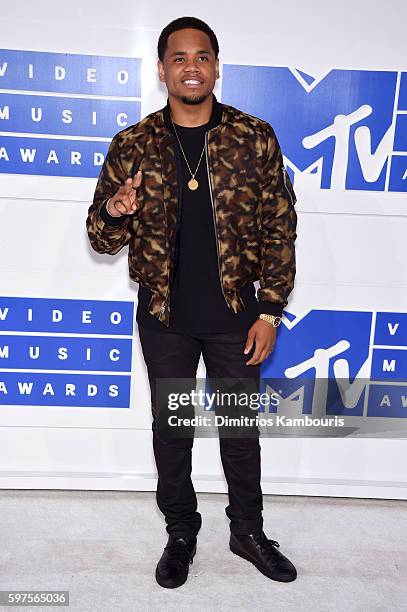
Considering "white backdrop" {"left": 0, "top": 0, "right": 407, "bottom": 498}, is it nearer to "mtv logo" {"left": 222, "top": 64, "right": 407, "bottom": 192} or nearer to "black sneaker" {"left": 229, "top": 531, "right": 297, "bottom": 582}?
"mtv logo" {"left": 222, "top": 64, "right": 407, "bottom": 192}

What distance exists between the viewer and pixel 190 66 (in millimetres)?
1976

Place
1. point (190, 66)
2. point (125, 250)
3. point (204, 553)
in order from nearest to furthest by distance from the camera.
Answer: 1. point (190, 66)
2. point (204, 553)
3. point (125, 250)

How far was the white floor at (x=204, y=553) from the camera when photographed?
2.19m

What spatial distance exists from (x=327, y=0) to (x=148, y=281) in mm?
1387

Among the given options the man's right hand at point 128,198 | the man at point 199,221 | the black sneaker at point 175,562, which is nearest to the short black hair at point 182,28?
the man at point 199,221

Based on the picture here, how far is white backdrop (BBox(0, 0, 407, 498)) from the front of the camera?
255cm

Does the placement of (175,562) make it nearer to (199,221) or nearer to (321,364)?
(321,364)

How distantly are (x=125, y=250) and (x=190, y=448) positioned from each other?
2.99ft

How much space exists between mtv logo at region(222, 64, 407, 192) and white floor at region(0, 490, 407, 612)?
4.69 feet

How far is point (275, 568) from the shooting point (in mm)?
2281

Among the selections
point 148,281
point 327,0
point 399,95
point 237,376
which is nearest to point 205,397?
point 237,376

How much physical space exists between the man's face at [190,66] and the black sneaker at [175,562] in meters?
1.55

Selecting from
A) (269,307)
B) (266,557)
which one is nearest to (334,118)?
(269,307)

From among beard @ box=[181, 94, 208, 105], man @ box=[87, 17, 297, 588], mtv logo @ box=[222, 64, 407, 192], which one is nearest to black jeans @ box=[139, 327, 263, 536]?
man @ box=[87, 17, 297, 588]
